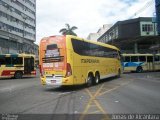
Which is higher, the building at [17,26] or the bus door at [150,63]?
the building at [17,26]

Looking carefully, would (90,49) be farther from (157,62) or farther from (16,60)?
(157,62)

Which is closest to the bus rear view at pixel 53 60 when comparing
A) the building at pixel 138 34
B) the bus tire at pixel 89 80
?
the bus tire at pixel 89 80

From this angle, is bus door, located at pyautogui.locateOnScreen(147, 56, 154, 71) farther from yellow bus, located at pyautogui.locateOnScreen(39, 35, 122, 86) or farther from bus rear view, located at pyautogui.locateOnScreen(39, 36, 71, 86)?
bus rear view, located at pyautogui.locateOnScreen(39, 36, 71, 86)

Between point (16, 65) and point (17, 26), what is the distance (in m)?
48.2

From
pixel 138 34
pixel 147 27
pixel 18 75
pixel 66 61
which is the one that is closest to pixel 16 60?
pixel 18 75

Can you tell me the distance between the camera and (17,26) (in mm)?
77438

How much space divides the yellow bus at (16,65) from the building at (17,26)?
33.0 metres

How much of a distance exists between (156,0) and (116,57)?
12.6 meters

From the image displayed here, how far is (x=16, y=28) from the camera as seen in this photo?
76562mm

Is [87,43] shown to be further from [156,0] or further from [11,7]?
[11,7]

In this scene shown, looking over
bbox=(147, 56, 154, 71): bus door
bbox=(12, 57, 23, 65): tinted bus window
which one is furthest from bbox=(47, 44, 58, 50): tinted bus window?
bbox=(147, 56, 154, 71): bus door

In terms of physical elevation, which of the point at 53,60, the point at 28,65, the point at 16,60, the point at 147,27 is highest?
the point at 147,27

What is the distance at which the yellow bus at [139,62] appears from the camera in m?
40.1

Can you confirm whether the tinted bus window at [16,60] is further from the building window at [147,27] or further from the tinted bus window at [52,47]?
the building window at [147,27]
